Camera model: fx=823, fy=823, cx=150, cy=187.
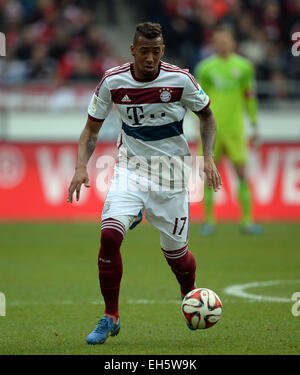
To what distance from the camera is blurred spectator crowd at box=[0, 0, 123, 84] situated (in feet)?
60.4

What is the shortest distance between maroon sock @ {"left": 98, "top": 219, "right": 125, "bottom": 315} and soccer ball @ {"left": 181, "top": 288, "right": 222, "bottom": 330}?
52 centimetres

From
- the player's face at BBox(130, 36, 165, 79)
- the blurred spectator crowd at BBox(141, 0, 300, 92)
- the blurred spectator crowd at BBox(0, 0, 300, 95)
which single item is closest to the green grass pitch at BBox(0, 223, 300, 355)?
the player's face at BBox(130, 36, 165, 79)

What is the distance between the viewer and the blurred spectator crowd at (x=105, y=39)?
18672 millimetres

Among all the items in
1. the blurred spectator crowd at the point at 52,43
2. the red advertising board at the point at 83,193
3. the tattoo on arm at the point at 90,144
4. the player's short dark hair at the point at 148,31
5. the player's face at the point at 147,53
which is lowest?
the red advertising board at the point at 83,193

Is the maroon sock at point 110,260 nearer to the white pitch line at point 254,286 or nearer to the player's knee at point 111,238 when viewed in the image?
the player's knee at point 111,238

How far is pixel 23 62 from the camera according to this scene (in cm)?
1872

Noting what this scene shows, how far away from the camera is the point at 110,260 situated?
5.84 metres

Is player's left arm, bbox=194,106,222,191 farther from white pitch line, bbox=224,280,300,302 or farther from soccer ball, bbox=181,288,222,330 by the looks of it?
white pitch line, bbox=224,280,300,302

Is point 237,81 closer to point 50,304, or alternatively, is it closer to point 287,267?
point 287,267

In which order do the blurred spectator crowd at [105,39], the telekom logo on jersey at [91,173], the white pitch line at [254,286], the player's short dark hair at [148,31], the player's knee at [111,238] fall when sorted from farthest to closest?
the blurred spectator crowd at [105,39]
the telekom logo on jersey at [91,173]
the white pitch line at [254,286]
the player's short dark hair at [148,31]
the player's knee at [111,238]

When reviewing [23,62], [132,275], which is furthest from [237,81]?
[23,62]

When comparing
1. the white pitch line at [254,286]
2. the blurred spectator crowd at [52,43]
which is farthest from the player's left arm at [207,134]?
the blurred spectator crowd at [52,43]

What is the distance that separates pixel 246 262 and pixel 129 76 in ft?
14.3

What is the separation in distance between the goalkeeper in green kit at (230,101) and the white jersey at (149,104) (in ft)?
21.2
